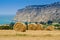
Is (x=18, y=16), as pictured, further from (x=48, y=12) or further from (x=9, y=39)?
(x=9, y=39)

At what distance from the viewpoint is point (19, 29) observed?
23906mm

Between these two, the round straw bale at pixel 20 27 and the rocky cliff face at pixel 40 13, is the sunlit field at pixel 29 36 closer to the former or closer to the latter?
the round straw bale at pixel 20 27

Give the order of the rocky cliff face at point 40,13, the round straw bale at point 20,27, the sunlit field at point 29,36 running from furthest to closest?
the rocky cliff face at point 40,13 < the round straw bale at point 20,27 < the sunlit field at point 29,36

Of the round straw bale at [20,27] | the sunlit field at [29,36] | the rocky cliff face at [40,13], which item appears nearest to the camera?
the sunlit field at [29,36]

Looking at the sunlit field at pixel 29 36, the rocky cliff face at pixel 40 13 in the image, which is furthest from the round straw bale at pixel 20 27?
the rocky cliff face at pixel 40 13

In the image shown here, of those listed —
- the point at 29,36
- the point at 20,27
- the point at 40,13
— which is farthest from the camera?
the point at 40,13

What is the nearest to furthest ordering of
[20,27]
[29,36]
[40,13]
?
1. [29,36]
2. [20,27]
3. [40,13]

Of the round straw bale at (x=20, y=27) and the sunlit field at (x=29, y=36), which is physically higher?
the round straw bale at (x=20, y=27)

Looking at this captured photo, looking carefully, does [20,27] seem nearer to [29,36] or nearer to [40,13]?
[29,36]

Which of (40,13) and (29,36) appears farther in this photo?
(40,13)

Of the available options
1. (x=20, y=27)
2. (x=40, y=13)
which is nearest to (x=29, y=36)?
(x=20, y=27)

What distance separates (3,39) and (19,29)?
30.1 feet

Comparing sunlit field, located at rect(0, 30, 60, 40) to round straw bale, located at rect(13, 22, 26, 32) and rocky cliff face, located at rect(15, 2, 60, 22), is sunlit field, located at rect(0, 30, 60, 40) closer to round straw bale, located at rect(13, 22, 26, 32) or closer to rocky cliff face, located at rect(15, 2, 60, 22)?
round straw bale, located at rect(13, 22, 26, 32)

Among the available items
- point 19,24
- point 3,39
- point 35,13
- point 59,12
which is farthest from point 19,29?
point 35,13
